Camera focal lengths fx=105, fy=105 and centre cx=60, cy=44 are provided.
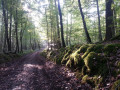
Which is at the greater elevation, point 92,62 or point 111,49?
point 111,49

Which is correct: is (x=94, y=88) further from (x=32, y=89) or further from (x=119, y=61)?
(x=32, y=89)

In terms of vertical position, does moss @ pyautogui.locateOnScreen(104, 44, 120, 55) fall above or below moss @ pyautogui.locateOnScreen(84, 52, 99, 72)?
above

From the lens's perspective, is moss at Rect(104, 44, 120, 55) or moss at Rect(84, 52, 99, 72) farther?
moss at Rect(104, 44, 120, 55)

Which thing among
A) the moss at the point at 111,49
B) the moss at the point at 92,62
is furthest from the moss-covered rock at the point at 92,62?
the moss at the point at 111,49

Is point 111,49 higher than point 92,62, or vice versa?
point 111,49

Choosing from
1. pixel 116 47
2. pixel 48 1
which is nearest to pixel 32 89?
pixel 116 47

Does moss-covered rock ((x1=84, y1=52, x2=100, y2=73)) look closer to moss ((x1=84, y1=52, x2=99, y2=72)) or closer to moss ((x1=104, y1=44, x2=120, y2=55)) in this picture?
moss ((x1=84, y1=52, x2=99, y2=72))

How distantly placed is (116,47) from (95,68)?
171 centimetres

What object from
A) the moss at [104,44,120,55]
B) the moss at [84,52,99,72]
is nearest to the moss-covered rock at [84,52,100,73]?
the moss at [84,52,99,72]

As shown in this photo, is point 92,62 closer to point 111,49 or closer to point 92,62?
point 92,62

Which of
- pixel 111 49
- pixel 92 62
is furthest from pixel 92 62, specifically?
pixel 111 49

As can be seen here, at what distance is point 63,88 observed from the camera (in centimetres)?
511

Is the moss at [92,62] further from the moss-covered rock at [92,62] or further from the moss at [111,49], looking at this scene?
the moss at [111,49]

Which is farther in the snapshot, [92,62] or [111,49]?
[111,49]
